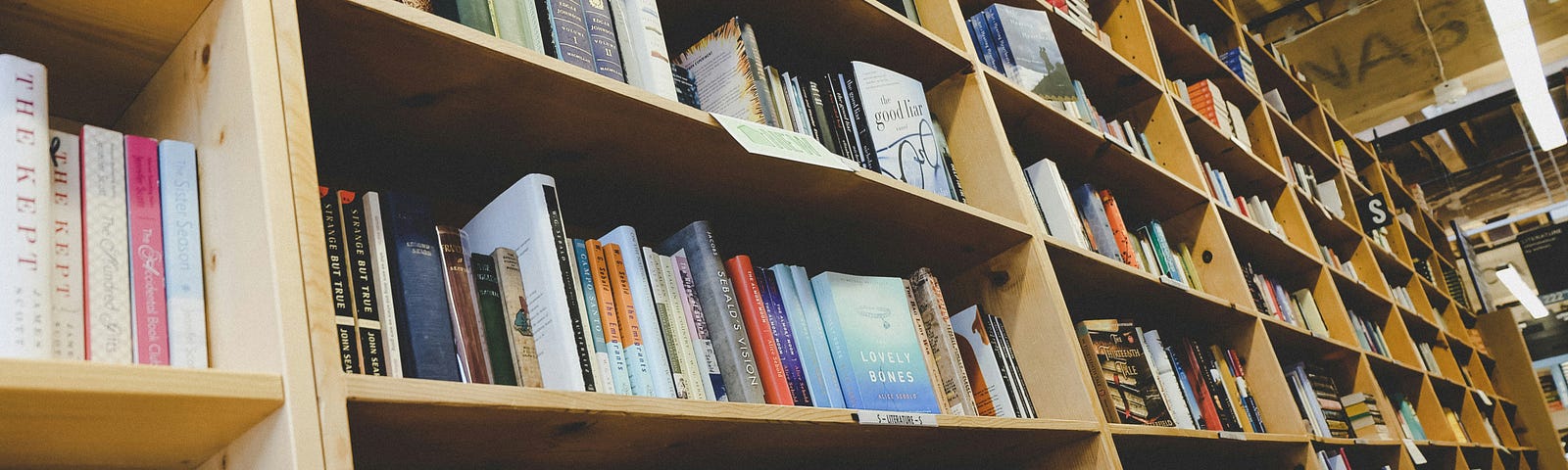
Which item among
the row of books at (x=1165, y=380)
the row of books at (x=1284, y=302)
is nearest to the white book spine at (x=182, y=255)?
the row of books at (x=1165, y=380)

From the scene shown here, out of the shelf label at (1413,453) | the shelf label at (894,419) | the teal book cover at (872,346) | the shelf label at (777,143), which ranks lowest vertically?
the shelf label at (1413,453)

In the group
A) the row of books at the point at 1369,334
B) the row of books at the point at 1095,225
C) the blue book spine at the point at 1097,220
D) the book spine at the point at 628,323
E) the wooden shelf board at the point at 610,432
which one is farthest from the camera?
the row of books at the point at 1369,334

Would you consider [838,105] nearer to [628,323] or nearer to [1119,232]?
[628,323]

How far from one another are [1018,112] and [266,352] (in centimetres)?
165

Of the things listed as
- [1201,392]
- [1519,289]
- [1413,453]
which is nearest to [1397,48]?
[1413,453]

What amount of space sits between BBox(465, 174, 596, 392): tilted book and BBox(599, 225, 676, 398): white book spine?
8 cm

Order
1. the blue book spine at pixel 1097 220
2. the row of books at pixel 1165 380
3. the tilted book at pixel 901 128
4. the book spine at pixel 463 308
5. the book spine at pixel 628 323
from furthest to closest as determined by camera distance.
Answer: the blue book spine at pixel 1097 220 → the row of books at pixel 1165 380 → the tilted book at pixel 901 128 → the book spine at pixel 628 323 → the book spine at pixel 463 308

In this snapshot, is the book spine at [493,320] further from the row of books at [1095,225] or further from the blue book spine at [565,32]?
the row of books at [1095,225]

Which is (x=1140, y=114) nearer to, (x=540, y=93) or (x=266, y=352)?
(x=540, y=93)

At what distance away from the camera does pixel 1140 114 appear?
285 centimetres

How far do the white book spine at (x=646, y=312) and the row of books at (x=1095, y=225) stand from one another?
973 mm

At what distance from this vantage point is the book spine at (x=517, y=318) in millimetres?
1021

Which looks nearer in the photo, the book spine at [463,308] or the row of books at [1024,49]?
the book spine at [463,308]

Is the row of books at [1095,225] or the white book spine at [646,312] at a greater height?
the row of books at [1095,225]
